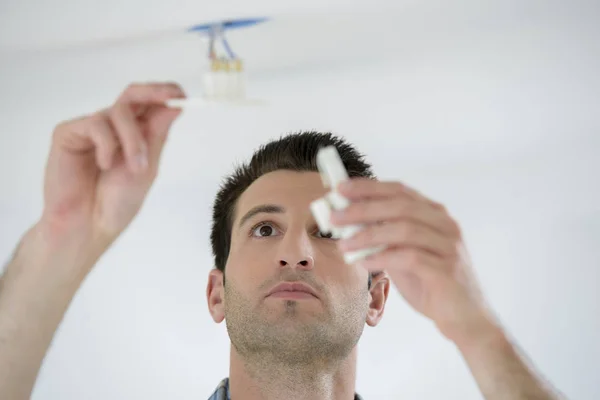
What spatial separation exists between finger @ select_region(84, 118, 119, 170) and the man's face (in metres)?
0.36

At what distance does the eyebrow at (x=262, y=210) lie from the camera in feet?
3.61

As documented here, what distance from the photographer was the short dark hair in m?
1.20

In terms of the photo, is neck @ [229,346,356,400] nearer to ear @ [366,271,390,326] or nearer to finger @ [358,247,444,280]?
ear @ [366,271,390,326]

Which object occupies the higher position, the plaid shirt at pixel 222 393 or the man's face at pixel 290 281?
the man's face at pixel 290 281

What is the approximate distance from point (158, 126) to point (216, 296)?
1.60 ft

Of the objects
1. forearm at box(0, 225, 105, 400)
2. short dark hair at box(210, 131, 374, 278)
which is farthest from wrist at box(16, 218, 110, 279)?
short dark hair at box(210, 131, 374, 278)

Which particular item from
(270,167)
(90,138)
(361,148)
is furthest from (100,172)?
(361,148)

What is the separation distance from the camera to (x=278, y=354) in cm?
107

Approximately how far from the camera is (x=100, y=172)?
2.70ft

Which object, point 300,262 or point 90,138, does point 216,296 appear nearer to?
point 300,262

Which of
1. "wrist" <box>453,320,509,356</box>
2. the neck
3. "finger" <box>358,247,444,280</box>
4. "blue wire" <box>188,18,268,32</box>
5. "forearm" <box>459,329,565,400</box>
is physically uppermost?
"blue wire" <box>188,18,268,32</box>

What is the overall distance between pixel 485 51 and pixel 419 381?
665 mm

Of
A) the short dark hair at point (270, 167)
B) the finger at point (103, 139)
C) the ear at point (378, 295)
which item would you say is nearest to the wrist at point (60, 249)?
the finger at point (103, 139)

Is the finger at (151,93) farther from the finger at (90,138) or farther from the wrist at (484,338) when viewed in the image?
the wrist at (484,338)
